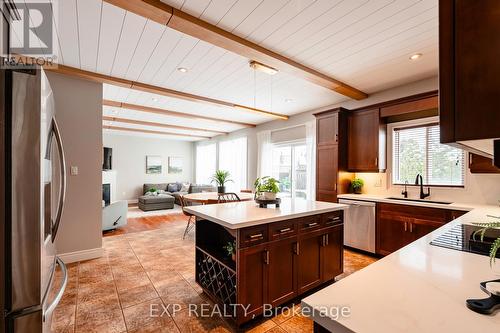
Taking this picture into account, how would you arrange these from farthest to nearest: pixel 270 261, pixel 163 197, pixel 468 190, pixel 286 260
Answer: pixel 163 197, pixel 468 190, pixel 286 260, pixel 270 261

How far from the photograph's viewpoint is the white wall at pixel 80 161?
3.14m

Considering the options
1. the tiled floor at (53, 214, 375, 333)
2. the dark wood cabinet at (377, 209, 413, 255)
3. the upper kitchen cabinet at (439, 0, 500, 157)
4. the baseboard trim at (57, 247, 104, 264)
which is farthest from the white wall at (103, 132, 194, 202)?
the upper kitchen cabinet at (439, 0, 500, 157)

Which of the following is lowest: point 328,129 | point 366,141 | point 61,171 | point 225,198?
point 225,198

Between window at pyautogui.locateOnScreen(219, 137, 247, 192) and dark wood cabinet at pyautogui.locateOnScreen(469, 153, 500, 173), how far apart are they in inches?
198

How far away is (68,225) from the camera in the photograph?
3172 millimetres

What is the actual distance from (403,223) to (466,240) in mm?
1948

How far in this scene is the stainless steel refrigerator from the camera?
32.7 inches

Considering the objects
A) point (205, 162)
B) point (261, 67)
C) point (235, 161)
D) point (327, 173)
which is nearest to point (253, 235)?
point (261, 67)

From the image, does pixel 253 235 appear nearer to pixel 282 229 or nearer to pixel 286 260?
pixel 282 229

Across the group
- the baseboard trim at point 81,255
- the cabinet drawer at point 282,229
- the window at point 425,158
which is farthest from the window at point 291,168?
the baseboard trim at point 81,255

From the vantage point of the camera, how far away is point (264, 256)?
6.40ft

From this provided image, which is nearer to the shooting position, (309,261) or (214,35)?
(214,35)

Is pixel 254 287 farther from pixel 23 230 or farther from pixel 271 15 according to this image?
pixel 271 15

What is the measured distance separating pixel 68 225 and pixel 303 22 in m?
3.83
